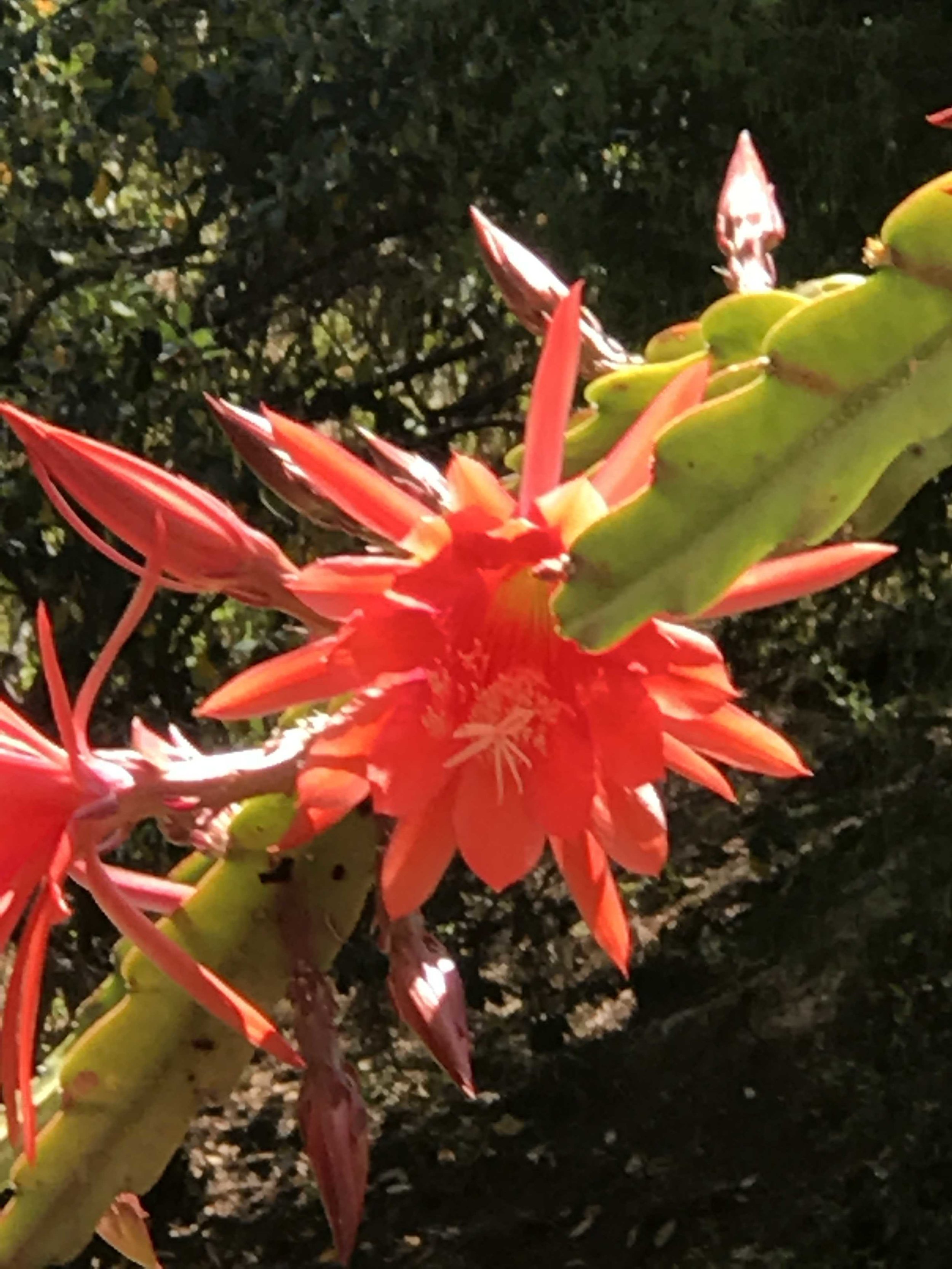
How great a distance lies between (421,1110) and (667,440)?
1.73m

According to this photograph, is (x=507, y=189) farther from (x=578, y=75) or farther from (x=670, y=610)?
(x=670, y=610)

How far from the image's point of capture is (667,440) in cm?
34

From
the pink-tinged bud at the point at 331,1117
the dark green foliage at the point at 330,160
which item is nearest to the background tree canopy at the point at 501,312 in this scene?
the dark green foliage at the point at 330,160

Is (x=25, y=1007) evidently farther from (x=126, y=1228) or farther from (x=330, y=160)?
(x=330, y=160)

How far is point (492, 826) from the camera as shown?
36 centimetres

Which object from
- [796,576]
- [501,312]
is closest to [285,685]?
[796,576]

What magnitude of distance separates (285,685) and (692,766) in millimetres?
114

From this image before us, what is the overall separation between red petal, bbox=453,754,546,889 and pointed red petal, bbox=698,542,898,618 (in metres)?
A: 0.07

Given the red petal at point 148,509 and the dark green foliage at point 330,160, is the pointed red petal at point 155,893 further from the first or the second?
the dark green foliage at point 330,160

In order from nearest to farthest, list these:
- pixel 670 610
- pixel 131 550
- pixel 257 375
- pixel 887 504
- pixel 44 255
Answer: pixel 670 610 → pixel 887 504 → pixel 131 550 → pixel 44 255 → pixel 257 375

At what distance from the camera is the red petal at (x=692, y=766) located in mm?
373

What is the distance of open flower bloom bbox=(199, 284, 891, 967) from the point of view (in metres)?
0.35

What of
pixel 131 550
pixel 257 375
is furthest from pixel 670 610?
pixel 257 375

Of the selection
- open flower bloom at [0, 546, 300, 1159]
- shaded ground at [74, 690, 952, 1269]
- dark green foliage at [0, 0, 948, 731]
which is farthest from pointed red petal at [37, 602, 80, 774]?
shaded ground at [74, 690, 952, 1269]
